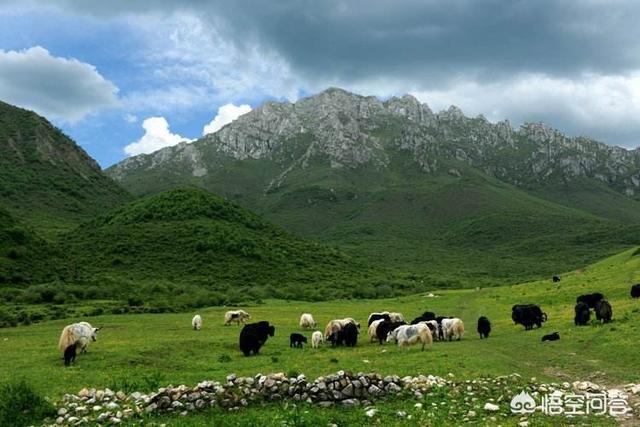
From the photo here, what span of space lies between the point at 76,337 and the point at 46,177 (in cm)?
15343

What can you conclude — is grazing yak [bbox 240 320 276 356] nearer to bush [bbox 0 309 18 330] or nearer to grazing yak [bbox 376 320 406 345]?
grazing yak [bbox 376 320 406 345]

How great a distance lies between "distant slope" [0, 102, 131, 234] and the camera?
13981 cm

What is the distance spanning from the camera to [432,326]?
32.2 meters

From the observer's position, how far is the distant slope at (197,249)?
86.8m

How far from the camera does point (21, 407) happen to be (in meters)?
14.6

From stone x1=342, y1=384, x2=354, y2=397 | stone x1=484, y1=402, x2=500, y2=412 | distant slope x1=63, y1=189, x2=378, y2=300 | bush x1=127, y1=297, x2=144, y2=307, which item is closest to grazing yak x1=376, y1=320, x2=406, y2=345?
stone x1=342, y1=384, x2=354, y2=397

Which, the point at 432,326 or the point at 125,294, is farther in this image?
the point at 125,294

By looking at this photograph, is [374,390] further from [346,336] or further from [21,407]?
[346,336]

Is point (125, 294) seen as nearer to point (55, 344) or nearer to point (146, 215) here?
point (55, 344)

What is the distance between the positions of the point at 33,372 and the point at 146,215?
9809 centimetres

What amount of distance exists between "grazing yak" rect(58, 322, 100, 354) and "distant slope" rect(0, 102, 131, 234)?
101 m

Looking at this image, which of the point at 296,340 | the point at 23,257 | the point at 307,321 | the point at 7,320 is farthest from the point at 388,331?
the point at 23,257

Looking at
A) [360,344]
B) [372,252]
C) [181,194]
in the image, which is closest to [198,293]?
[360,344]

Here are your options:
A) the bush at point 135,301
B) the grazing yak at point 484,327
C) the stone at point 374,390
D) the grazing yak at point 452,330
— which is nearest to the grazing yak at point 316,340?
the grazing yak at point 452,330
